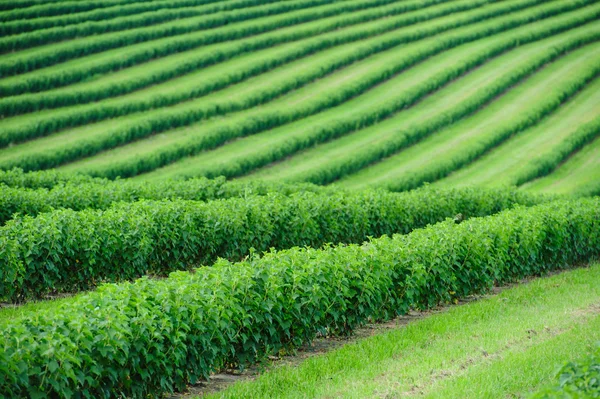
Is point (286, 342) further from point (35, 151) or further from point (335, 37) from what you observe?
point (335, 37)

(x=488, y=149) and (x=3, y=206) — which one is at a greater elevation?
(x=3, y=206)

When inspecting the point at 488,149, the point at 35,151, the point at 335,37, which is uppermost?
the point at 335,37

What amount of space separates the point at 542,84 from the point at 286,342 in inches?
1807

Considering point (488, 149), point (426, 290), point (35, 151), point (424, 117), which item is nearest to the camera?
point (426, 290)

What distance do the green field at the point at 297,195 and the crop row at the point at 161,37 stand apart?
186 mm

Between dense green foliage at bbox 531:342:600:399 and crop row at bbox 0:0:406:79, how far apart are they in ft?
149

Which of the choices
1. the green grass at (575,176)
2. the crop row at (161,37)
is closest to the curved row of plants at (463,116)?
the green grass at (575,176)

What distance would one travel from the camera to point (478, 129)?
155 feet

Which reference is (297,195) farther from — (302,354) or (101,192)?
(302,354)

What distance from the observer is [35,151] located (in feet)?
129

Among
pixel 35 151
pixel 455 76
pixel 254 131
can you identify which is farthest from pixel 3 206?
pixel 455 76

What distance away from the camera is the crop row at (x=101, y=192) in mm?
21422

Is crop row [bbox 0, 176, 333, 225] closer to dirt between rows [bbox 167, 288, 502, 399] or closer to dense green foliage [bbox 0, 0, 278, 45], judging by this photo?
dirt between rows [bbox 167, 288, 502, 399]

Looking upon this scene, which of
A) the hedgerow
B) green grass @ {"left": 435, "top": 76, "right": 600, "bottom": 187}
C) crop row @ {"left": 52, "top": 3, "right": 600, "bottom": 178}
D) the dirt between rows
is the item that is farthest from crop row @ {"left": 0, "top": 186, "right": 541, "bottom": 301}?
crop row @ {"left": 52, "top": 3, "right": 600, "bottom": 178}
